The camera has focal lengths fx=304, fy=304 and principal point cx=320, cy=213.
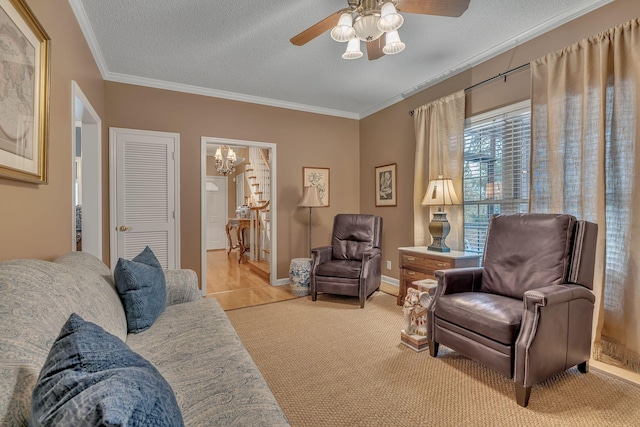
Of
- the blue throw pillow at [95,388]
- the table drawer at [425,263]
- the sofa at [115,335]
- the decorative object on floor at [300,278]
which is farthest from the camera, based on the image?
the decorative object on floor at [300,278]

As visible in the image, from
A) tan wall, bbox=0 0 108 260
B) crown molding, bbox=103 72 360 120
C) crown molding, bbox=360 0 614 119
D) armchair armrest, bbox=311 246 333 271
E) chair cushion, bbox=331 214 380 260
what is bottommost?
armchair armrest, bbox=311 246 333 271

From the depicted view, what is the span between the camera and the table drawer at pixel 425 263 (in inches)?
116

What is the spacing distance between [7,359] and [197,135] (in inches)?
142

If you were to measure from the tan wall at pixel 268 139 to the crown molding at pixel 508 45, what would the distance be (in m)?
1.21

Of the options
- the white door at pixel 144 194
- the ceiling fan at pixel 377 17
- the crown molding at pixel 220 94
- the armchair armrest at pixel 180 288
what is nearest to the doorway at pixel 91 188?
the white door at pixel 144 194

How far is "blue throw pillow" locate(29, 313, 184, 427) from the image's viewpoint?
500mm

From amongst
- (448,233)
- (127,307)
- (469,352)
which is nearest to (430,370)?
(469,352)

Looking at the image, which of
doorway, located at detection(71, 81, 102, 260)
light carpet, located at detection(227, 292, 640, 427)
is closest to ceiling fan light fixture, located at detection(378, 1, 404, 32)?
light carpet, located at detection(227, 292, 640, 427)

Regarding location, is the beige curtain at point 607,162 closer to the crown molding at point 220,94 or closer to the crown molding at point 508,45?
the crown molding at point 508,45

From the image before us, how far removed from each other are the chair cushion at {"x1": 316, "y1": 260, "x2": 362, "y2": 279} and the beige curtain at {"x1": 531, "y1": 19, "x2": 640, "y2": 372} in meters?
1.95

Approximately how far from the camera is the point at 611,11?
7.35 ft

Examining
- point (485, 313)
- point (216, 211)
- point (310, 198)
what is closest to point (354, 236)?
point (310, 198)

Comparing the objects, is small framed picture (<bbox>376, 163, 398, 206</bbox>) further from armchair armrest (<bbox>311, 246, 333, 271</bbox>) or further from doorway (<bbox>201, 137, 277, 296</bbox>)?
doorway (<bbox>201, 137, 277, 296</bbox>)

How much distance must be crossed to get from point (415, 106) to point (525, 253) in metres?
2.46
